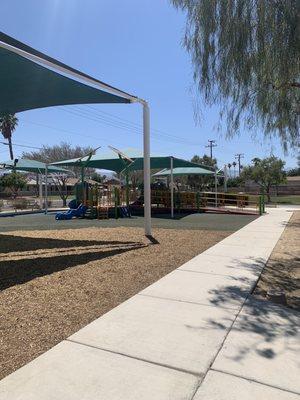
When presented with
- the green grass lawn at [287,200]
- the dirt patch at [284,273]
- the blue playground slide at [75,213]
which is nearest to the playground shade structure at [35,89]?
the dirt patch at [284,273]

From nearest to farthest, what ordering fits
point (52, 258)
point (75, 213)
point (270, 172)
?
point (52, 258), point (75, 213), point (270, 172)

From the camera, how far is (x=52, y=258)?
8312 mm

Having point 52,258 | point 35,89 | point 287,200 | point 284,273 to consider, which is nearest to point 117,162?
point 35,89

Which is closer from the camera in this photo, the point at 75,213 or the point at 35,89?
the point at 35,89

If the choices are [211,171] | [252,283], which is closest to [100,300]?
[252,283]

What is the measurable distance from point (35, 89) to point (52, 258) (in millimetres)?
4698

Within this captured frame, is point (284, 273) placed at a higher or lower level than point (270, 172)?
lower

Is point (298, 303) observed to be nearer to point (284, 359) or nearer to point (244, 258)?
point (284, 359)

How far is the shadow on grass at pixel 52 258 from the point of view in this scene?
6.79 meters

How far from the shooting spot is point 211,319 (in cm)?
488

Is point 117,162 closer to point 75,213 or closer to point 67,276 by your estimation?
point 75,213

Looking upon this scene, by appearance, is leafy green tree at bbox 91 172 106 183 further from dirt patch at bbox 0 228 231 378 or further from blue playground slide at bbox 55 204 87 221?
dirt patch at bbox 0 228 231 378

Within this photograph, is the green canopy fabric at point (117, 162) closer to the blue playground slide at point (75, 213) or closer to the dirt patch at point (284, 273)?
the blue playground slide at point (75, 213)

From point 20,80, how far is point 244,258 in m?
6.50
